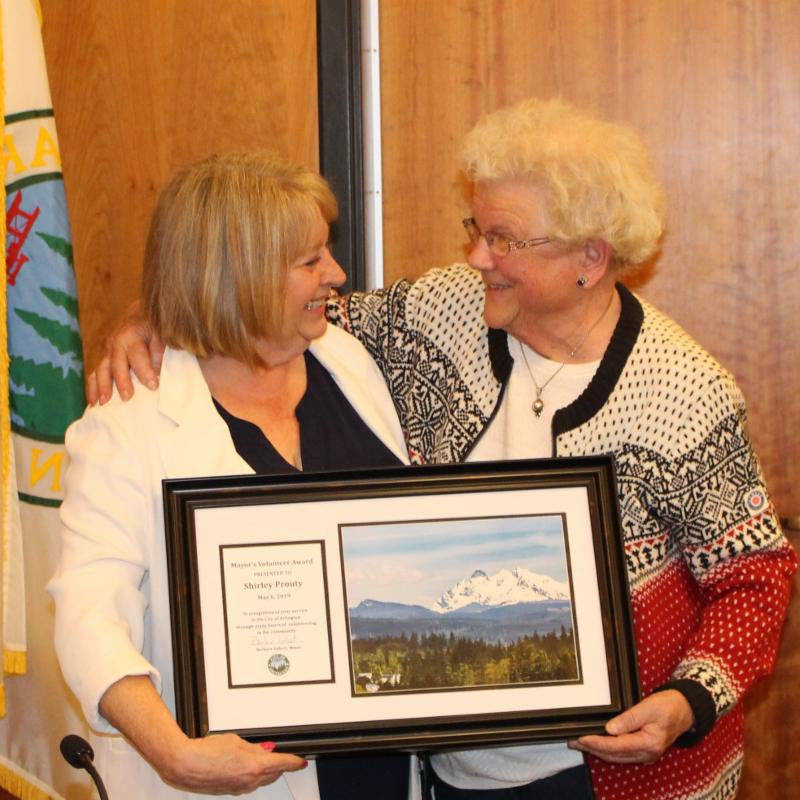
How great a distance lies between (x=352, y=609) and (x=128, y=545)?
1.13 feet

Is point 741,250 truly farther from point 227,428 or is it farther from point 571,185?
point 227,428

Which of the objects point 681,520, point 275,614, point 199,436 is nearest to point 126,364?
point 199,436

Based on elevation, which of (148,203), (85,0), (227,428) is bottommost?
(227,428)

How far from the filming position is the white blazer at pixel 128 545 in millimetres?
1583

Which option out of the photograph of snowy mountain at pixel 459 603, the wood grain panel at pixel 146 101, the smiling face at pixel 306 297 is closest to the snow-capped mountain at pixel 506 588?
the photograph of snowy mountain at pixel 459 603

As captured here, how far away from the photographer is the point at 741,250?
9.13 feet

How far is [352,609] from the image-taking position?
1603mm

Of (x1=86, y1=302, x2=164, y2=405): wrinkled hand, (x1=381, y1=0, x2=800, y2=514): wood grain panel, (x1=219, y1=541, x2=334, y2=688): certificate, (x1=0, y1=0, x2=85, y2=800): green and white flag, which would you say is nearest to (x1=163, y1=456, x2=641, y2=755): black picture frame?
(x1=219, y1=541, x2=334, y2=688): certificate

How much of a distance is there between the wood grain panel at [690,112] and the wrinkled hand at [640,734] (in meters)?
1.32

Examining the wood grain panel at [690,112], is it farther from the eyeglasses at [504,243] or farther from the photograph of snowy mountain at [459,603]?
the photograph of snowy mountain at [459,603]

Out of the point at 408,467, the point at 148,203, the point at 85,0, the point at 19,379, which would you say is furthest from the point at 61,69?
the point at 408,467

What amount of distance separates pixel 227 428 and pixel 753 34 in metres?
1.71

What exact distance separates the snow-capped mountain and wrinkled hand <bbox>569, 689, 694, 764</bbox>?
0.19 metres

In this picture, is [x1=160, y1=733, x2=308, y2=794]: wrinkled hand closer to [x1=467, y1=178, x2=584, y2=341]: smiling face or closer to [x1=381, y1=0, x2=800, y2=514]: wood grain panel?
[x1=467, y1=178, x2=584, y2=341]: smiling face
